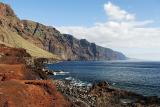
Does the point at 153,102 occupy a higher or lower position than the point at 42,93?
lower

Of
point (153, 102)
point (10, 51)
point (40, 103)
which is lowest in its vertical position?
point (153, 102)

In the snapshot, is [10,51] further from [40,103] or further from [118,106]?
[40,103]

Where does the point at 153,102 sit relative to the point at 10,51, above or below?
below

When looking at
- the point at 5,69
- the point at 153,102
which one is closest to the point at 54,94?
the point at 5,69

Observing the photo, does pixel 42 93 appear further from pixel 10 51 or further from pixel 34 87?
pixel 10 51

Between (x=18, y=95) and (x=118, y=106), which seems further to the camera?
(x=118, y=106)

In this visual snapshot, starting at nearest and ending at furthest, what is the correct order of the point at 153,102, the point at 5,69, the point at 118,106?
1. the point at 5,69
2. the point at 118,106
3. the point at 153,102

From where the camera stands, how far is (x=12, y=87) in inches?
957

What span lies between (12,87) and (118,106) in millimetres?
27831

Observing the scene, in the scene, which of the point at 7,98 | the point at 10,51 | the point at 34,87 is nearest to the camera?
the point at 7,98

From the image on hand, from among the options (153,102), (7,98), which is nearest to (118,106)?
(153,102)

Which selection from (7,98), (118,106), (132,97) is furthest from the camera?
(132,97)

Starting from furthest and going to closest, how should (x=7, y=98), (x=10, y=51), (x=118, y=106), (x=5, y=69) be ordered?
1. (x=10, y=51)
2. (x=118, y=106)
3. (x=5, y=69)
4. (x=7, y=98)

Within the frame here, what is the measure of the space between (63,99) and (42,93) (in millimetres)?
1685
